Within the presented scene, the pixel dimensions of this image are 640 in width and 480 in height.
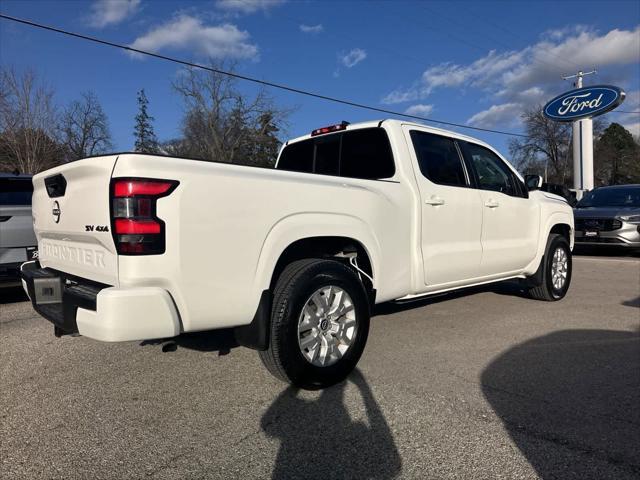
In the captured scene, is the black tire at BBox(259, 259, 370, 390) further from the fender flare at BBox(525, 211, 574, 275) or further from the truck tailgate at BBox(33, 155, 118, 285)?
the fender flare at BBox(525, 211, 574, 275)

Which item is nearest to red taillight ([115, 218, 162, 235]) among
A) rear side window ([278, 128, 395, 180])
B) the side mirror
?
rear side window ([278, 128, 395, 180])

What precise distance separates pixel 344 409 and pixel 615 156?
7117 cm

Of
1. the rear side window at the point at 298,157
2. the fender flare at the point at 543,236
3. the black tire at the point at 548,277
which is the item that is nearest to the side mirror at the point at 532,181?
the fender flare at the point at 543,236

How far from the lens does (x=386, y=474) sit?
235 centimetres

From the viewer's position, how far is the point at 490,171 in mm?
5301

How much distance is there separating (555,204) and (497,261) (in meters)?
1.77

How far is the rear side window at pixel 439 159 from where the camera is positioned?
4.41 meters

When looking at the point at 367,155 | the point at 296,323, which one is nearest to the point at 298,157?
the point at 367,155

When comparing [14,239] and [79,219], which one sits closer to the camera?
[79,219]

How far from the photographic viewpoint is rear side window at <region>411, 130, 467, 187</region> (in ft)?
14.5

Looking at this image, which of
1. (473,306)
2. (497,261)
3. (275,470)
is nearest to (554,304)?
(473,306)

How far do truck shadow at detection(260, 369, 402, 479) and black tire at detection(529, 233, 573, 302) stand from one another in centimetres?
373

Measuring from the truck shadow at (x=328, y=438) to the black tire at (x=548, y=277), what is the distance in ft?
12.2

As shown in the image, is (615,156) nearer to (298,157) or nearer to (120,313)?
(298,157)
